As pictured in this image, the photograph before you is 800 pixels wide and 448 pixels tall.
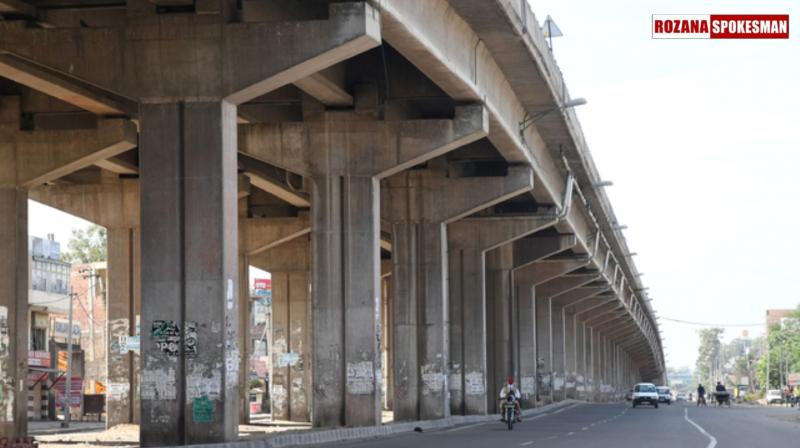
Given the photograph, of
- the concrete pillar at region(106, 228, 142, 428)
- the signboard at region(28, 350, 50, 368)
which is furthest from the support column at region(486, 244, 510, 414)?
the signboard at region(28, 350, 50, 368)

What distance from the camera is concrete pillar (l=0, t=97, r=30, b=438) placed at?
39.8m

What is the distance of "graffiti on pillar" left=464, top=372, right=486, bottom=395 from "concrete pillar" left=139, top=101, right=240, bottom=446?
31.0 meters

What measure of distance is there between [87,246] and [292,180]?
8286cm

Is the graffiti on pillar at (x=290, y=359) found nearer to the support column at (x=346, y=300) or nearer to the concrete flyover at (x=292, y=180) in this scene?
the concrete flyover at (x=292, y=180)

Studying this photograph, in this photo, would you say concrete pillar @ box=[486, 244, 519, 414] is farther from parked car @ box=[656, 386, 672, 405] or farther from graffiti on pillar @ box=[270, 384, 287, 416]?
parked car @ box=[656, 386, 672, 405]

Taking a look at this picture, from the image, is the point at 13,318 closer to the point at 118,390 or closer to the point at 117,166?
the point at 117,166

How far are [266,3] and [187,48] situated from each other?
2.68m

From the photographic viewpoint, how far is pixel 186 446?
95.5ft

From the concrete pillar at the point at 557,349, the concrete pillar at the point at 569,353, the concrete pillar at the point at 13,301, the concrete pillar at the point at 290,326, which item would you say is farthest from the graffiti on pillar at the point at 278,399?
the concrete pillar at the point at 569,353

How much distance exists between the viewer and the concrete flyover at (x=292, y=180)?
3109 centimetres

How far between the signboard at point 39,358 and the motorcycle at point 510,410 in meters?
39.7

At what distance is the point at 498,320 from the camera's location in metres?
72.5

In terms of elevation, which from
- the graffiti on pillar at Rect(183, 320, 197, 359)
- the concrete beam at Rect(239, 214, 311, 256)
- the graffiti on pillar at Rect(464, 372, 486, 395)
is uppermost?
the concrete beam at Rect(239, 214, 311, 256)

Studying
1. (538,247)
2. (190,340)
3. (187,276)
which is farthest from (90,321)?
(190,340)
